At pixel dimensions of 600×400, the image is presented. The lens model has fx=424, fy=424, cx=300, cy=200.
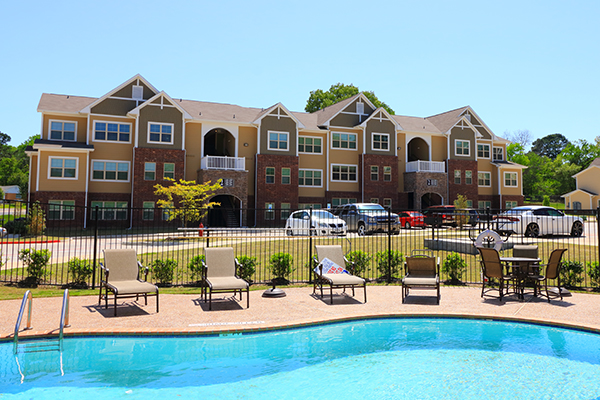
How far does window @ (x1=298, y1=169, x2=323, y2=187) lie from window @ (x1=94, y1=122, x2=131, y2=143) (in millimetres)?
14488

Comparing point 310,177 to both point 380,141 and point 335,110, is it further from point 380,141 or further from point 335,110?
point 380,141

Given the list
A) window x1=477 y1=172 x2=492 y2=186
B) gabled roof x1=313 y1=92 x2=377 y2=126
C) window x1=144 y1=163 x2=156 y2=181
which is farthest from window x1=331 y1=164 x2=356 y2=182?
window x1=144 y1=163 x2=156 y2=181

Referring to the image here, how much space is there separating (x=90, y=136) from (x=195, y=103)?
9.69 meters

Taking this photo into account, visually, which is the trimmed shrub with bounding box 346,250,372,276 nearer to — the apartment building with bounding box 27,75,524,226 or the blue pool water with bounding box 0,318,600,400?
the blue pool water with bounding box 0,318,600,400

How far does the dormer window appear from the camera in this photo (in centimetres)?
3325

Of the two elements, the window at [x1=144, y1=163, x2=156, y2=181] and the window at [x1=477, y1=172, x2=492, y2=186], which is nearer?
the window at [x1=144, y1=163, x2=156, y2=181]

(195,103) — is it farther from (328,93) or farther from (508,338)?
(508,338)

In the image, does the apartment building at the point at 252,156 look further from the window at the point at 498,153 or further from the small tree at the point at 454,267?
the small tree at the point at 454,267

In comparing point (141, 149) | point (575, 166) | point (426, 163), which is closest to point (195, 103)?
point (141, 149)

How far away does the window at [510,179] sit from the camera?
44375 millimetres

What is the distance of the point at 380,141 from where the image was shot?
129ft

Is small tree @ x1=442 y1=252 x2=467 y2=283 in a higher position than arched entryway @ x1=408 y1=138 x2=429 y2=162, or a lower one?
lower

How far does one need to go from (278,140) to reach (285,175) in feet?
10.1

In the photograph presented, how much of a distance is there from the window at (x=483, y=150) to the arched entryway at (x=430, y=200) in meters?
7.06
